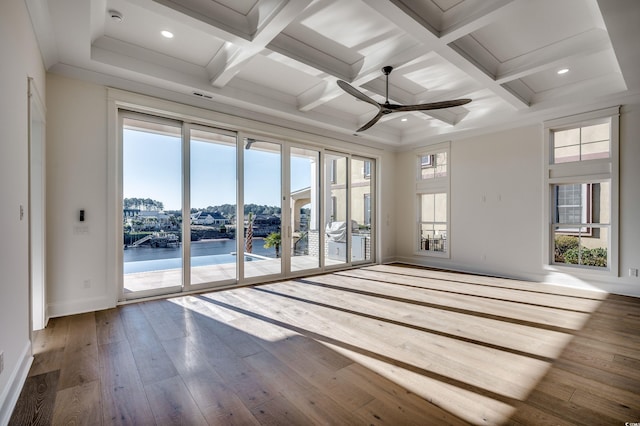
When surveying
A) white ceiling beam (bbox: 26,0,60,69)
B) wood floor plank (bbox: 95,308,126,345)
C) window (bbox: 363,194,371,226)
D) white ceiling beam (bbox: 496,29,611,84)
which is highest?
white ceiling beam (bbox: 496,29,611,84)

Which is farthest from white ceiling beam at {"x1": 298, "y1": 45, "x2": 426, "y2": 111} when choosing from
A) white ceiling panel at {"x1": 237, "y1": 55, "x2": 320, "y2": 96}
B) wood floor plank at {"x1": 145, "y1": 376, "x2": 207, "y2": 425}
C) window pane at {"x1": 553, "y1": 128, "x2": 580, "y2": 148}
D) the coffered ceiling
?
wood floor plank at {"x1": 145, "y1": 376, "x2": 207, "y2": 425}

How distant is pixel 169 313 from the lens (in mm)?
3727

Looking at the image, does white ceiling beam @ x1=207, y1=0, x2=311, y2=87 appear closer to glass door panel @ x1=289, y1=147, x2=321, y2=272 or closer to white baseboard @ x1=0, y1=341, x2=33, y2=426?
glass door panel @ x1=289, y1=147, x2=321, y2=272

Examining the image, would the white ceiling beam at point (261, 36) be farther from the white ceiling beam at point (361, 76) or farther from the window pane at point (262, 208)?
the window pane at point (262, 208)

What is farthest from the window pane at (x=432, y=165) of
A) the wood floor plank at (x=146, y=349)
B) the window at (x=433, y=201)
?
the wood floor plank at (x=146, y=349)

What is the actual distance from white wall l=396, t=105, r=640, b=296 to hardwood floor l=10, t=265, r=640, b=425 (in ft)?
3.47

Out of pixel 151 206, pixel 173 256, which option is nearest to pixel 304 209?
pixel 173 256

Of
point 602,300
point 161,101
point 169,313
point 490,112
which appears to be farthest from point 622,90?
point 169,313

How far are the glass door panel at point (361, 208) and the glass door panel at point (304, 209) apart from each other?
1071mm

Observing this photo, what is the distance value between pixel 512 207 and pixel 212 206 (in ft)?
17.7

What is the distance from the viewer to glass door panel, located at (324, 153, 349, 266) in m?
6.56

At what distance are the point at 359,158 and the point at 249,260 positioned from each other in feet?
11.5

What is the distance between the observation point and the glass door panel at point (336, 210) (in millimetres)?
6562

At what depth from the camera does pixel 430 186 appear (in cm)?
714
